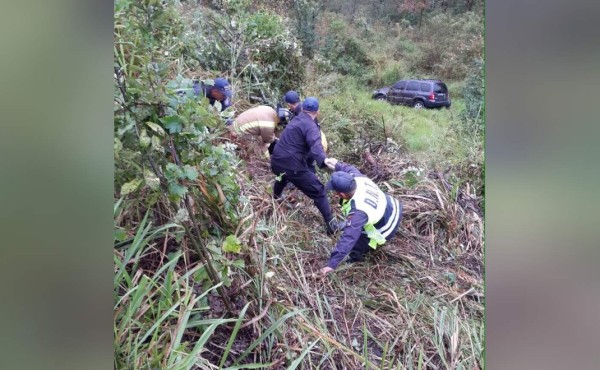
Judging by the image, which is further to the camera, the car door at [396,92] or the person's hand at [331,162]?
the person's hand at [331,162]

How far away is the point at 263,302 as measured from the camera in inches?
70.7

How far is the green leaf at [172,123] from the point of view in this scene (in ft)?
5.10

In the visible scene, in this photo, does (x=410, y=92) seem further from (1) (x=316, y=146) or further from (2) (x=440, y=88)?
(1) (x=316, y=146)

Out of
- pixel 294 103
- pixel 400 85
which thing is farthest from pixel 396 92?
pixel 294 103

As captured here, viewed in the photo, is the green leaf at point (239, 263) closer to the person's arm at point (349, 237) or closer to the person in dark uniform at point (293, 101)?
the person's arm at point (349, 237)

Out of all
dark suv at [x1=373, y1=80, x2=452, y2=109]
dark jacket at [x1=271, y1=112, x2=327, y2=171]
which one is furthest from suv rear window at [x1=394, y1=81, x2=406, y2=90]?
dark jacket at [x1=271, y1=112, x2=327, y2=171]

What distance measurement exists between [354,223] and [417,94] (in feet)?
2.38

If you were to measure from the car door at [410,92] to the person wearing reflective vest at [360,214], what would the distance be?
0.50 m

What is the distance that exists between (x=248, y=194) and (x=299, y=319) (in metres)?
0.60

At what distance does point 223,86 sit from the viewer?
236 centimetres

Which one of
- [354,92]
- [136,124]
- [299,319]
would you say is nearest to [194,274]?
[299,319]

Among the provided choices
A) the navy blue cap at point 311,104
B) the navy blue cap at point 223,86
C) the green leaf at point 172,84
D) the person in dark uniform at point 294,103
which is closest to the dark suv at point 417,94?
the navy blue cap at point 311,104

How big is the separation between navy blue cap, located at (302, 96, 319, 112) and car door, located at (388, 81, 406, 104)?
1.11 feet
